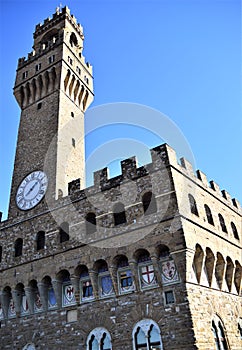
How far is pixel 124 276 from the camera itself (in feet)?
46.0

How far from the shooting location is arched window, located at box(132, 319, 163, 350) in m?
12.3

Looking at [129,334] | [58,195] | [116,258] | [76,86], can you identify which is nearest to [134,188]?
[116,258]

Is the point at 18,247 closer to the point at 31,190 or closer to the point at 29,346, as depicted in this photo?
the point at 31,190

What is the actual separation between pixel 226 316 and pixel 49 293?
810 centimetres

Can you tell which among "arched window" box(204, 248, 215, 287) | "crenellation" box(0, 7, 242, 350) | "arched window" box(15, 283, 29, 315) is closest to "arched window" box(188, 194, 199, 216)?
"crenellation" box(0, 7, 242, 350)

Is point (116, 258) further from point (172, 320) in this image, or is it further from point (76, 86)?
point (76, 86)

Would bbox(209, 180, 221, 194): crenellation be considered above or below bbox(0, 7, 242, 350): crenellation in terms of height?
above

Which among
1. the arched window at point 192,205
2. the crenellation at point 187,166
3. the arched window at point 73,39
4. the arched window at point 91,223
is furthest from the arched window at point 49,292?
the arched window at point 73,39

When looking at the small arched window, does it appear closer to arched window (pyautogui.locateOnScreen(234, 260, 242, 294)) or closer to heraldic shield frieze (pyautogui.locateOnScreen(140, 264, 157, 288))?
heraldic shield frieze (pyautogui.locateOnScreen(140, 264, 157, 288))

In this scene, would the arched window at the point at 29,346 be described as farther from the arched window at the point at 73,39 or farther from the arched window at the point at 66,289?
the arched window at the point at 73,39

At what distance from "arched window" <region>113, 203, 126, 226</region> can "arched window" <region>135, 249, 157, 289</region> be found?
5.52 ft

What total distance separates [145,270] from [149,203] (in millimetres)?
2781

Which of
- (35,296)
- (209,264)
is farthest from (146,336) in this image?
(35,296)

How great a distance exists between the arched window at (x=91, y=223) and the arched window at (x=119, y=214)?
1.11 metres
